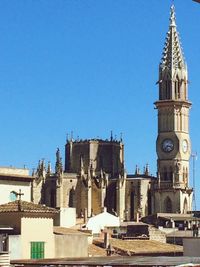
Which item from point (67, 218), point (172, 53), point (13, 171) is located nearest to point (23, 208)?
point (13, 171)

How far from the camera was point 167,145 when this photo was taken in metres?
133

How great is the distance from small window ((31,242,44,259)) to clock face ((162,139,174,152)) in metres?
90.3

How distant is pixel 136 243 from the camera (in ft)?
207

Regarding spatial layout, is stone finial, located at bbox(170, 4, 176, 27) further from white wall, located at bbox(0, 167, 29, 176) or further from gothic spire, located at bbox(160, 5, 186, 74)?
white wall, located at bbox(0, 167, 29, 176)

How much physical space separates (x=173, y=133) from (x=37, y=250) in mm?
91110

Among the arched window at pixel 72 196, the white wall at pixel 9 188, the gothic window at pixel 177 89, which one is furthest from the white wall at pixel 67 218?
the gothic window at pixel 177 89

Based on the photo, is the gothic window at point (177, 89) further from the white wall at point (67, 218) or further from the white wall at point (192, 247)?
the white wall at point (192, 247)

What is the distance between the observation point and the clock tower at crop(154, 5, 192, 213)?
13025 centimetres

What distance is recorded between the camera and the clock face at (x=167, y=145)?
132625mm

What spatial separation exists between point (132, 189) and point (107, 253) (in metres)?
76.6

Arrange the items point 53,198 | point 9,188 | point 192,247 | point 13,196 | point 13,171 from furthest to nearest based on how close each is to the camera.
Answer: point 53,198 → point 13,171 → point 9,188 → point 13,196 → point 192,247

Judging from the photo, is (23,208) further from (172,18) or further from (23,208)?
(172,18)

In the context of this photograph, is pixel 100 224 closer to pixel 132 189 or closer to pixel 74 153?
pixel 132 189

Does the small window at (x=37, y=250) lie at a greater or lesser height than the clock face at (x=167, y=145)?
lesser
